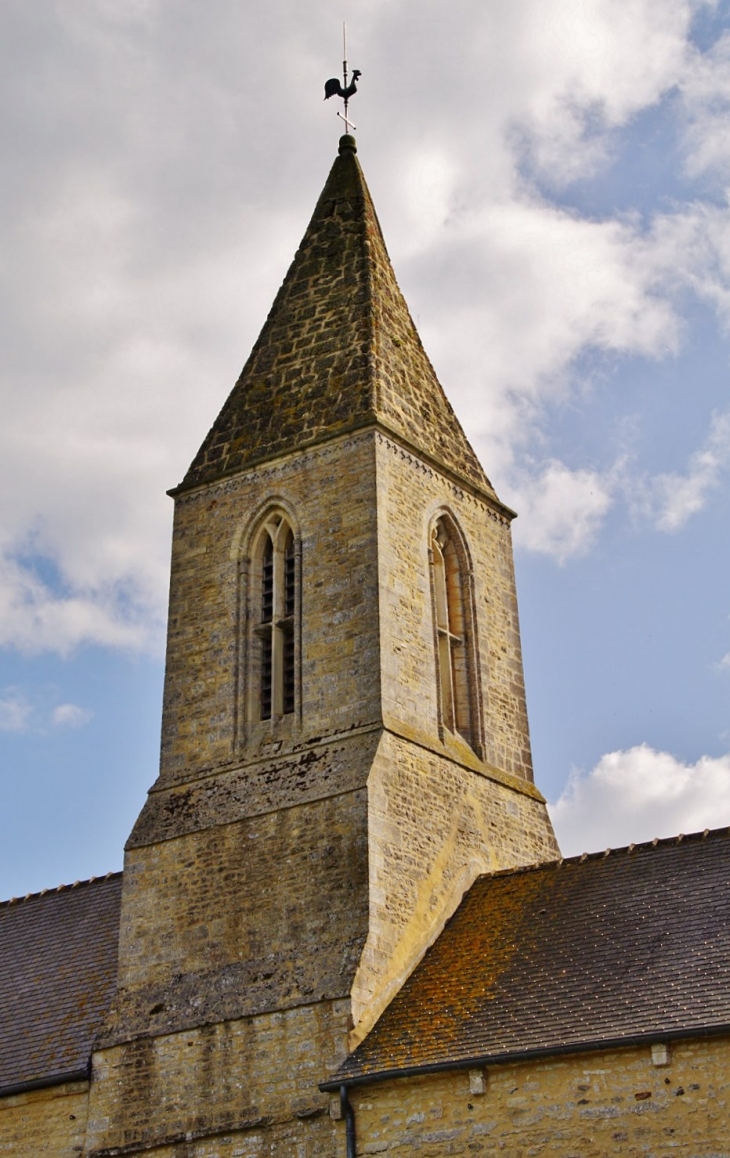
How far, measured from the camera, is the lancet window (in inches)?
773

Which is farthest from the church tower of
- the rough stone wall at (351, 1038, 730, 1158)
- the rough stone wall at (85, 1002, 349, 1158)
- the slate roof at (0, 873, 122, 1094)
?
the slate roof at (0, 873, 122, 1094)

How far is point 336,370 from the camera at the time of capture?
20.8 meters

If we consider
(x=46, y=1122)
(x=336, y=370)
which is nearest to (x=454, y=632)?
(x=336, y=370)

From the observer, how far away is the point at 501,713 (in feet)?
66.2

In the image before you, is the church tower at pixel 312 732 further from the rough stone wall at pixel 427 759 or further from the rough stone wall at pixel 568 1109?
the rough stone wall at pixel 568 1109

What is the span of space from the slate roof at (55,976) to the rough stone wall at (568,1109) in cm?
435

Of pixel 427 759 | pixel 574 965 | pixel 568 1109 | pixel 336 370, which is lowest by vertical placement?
pixel 568 1109

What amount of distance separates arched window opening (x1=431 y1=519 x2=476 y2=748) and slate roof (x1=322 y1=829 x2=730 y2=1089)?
2484mm

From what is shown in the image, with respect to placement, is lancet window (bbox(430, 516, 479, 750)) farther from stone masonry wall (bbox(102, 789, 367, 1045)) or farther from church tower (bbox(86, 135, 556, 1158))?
stone masonry wall (bbox(102, 789, 367, 1045))

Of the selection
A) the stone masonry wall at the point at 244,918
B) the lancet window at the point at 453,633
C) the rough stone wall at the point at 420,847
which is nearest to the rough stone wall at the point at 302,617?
the rough stone wall at the point at 420,847

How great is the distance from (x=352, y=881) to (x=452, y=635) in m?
4.60

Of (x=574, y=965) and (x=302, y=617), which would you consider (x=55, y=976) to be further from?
(x=574, y=965)

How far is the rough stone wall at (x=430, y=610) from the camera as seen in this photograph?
60.6ft

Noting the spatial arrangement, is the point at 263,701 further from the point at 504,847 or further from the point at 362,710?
the point at 504,847
